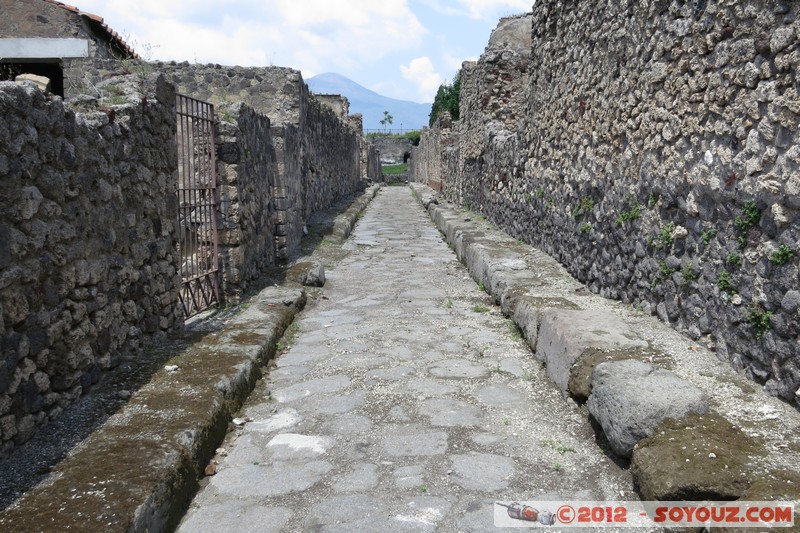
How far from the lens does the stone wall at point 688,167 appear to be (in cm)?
298

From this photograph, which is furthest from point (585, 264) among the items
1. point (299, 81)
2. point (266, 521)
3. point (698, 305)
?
→ point (299, 81)

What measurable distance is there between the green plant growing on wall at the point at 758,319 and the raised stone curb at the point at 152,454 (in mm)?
2611

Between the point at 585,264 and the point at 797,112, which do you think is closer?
the point at 797,112

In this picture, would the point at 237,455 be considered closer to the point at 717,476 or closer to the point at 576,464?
the point at 576,464

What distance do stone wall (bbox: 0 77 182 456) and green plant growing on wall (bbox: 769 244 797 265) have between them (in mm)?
3198

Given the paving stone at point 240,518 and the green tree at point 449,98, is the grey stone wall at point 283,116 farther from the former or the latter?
the green tree at point 449,98

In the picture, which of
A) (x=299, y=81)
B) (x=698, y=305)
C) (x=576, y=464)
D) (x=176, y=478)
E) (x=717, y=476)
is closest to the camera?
(x=717, y=476)

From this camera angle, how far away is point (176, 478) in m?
2.50

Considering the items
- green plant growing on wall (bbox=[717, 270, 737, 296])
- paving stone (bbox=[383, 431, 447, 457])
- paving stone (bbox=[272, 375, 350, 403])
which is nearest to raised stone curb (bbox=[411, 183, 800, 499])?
green plant growing on wall (bbox=[717, 270, 737, 296])

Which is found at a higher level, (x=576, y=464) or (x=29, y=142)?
(x=29, y=142)

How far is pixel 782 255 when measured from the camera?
9.63 feet

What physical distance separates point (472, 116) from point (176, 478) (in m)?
11.8

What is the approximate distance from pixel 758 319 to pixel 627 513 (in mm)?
1237

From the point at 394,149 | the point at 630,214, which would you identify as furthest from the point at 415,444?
the point at 394,149
